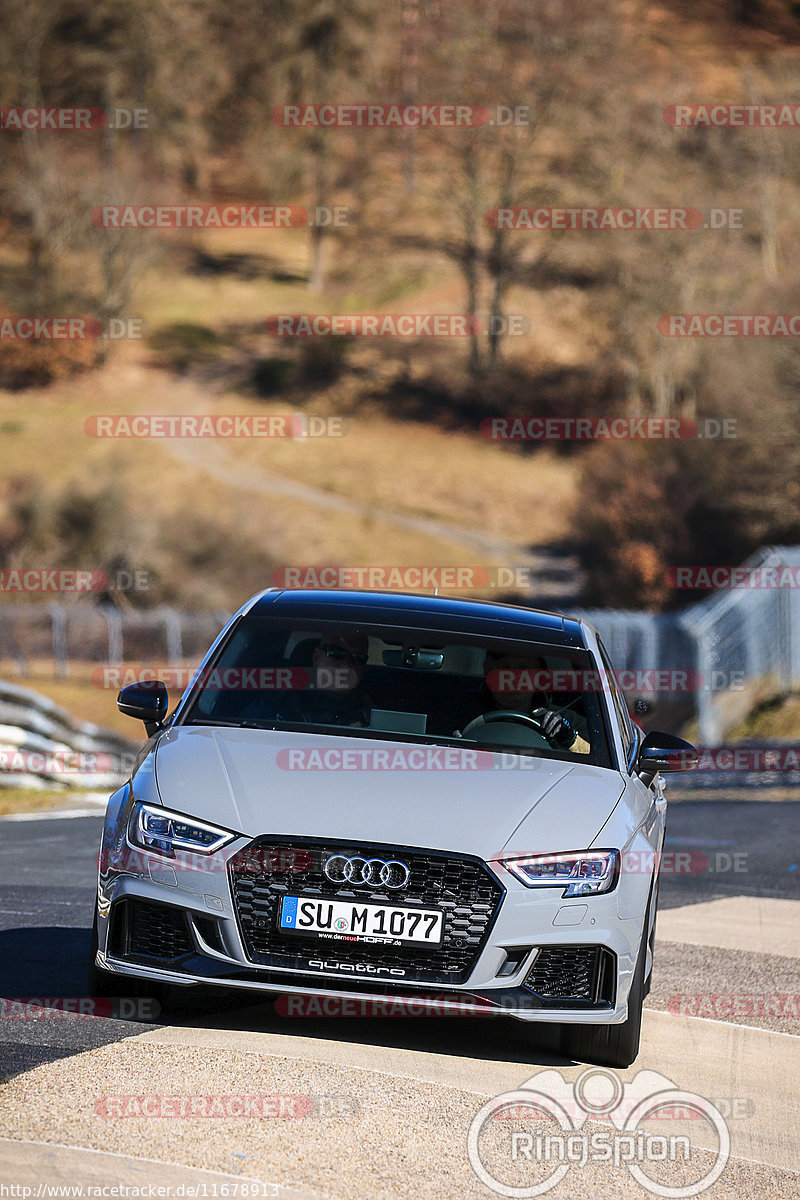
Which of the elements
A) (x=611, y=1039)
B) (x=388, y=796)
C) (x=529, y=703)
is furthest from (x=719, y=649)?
(x=388, y=796)

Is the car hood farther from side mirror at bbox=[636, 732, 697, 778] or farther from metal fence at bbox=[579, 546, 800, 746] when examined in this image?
metal fence at bbox=[579, 546, 800, 746]

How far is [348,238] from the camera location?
6931 cm

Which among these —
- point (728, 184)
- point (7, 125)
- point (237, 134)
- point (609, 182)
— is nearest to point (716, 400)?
point (609, 182)

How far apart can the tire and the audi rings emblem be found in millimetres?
985

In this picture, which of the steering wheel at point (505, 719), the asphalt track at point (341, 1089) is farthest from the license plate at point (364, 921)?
the steering wheel at point (505, 719)

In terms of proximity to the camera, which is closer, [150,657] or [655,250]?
[150,657]

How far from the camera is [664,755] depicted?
621 centimetres

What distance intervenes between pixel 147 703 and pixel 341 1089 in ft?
6.83

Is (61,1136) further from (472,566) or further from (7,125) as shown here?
(7,125)

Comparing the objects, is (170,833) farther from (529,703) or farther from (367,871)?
(529,703)

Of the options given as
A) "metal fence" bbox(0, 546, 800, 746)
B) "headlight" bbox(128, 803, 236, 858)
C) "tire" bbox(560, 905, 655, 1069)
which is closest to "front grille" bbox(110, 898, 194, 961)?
"headlight" bbox(128, 803, 236, 858)

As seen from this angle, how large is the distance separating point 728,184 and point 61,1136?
66.9 metres

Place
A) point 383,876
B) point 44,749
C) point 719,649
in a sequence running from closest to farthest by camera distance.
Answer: point 383,876 → point 44,749 → point 719,649

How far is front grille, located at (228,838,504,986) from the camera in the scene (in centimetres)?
499
